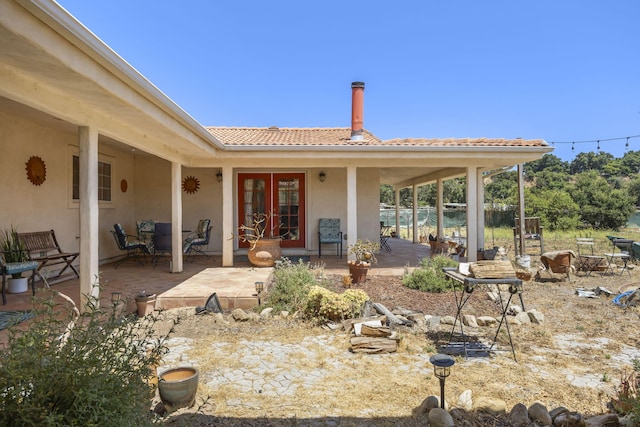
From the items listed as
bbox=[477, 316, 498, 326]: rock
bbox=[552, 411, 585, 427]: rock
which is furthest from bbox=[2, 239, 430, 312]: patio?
bbox=[552, 411, 585, 427]: rock

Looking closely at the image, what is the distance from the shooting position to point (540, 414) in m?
2.70

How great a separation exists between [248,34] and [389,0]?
654 centimetres

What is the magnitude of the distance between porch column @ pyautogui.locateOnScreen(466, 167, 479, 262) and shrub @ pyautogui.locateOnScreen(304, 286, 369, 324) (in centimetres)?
423

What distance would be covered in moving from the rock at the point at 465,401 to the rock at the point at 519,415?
0.27 m

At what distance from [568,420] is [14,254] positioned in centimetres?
A: 657

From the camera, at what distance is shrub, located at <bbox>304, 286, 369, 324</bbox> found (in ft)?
16.5

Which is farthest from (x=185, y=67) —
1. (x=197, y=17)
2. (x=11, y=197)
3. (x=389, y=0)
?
(x=11, y=197)

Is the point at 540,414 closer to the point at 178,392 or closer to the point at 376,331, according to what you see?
the point at 376,331

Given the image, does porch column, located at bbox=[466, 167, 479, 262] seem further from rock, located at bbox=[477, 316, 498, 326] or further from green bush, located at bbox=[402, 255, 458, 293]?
rock, located at bbox=[477, 316, 498, 326]

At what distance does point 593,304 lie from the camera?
6145 mm

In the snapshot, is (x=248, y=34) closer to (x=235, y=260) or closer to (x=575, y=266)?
(x=235, y=260)

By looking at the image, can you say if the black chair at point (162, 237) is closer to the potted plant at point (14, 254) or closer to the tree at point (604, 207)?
the potted plant at point (14, 254)

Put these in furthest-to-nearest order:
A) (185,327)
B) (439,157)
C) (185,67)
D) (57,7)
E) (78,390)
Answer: (185,67)
(439,157)
(185,327)
(57,7)
(78,390)

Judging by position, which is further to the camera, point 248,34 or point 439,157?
point 248,34
